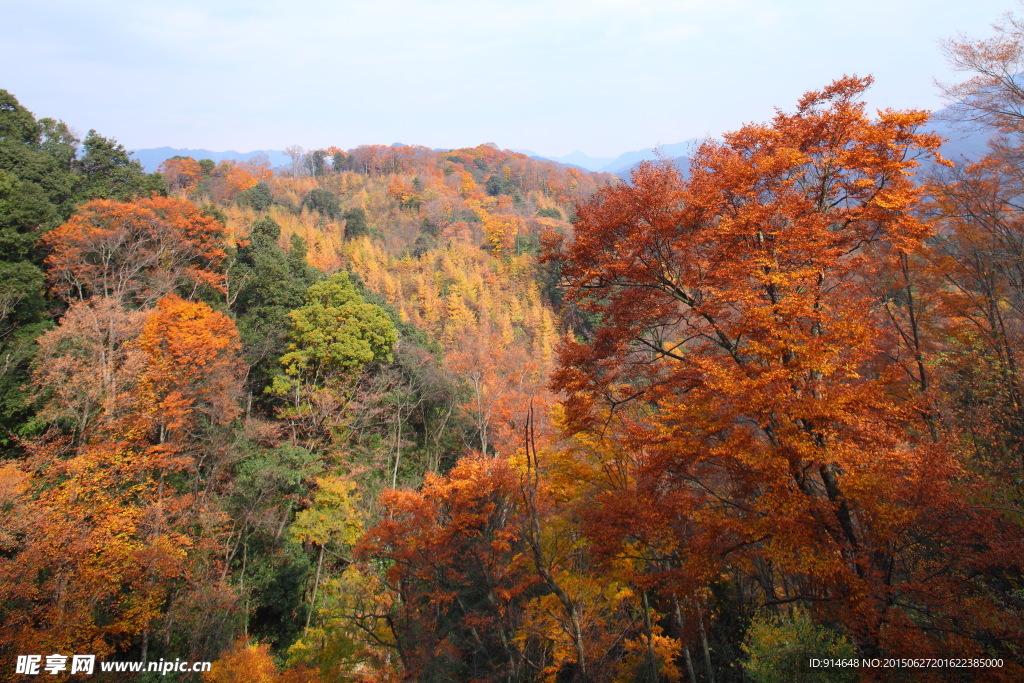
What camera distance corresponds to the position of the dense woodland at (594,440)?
17.9 feet

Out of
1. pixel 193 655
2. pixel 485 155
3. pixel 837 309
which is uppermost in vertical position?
pixel 485 155

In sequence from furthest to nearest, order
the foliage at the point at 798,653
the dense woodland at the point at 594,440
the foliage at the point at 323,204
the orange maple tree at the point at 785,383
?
the foliage at the point at 323,204
the foliage at the point at 798,653
the dense woodland at the point at 594,440
the orange maple tree at the point at 785,383

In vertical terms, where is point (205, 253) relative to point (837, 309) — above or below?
above

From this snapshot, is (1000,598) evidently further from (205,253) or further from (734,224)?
(205,253)

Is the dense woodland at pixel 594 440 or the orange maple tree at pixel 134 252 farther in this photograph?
the orange maple tree at pixel 134 252

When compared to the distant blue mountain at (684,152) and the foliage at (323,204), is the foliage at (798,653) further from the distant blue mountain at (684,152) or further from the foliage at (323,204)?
the foliage at (323,204)

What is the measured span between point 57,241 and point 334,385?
8.71 meters

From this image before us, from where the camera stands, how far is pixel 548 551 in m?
8.86

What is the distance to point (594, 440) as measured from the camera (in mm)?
9219

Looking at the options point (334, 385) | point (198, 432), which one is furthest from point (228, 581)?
point (334, 385)

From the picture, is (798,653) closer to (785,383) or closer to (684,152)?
(785,383)

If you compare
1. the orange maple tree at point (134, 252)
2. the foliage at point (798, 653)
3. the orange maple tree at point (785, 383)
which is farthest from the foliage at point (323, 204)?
the foliage at point (798, 653)

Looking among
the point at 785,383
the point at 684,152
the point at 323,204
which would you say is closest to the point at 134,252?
the point at 785,383

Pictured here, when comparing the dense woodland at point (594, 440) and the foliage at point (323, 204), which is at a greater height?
the foliage at point (323, 204)
